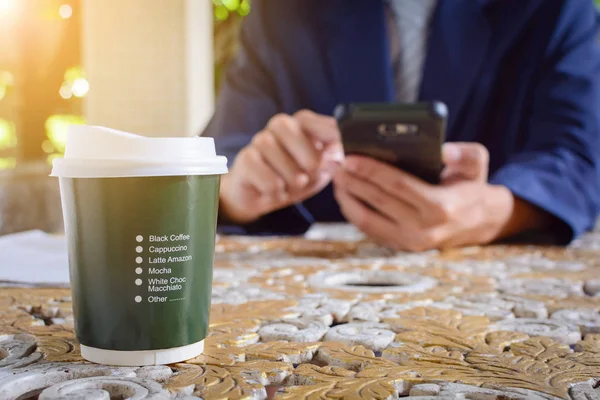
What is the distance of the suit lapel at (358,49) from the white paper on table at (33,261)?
38.9 inches

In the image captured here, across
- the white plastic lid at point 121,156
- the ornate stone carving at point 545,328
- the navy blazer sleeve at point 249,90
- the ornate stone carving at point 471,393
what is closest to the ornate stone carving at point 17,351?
the white plastic lid at point 121,156

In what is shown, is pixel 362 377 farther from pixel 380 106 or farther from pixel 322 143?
pixel 322 143

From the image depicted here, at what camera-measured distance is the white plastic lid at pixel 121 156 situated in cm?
38

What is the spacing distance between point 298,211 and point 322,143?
297mm

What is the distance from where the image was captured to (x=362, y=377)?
38 centimetres

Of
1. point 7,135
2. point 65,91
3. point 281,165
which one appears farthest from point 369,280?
point 7,135

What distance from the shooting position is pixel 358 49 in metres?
1.66

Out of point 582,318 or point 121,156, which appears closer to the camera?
point 121,156

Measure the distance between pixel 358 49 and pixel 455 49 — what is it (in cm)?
26

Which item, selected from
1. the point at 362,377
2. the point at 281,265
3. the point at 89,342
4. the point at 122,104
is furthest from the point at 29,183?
the point at 362,377

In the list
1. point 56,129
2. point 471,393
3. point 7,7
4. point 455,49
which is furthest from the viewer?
point 56,129

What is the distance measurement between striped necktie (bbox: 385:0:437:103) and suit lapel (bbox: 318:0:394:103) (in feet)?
0.30

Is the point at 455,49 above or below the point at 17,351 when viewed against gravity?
above

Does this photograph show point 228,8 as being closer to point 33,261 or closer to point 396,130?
point 396,130
